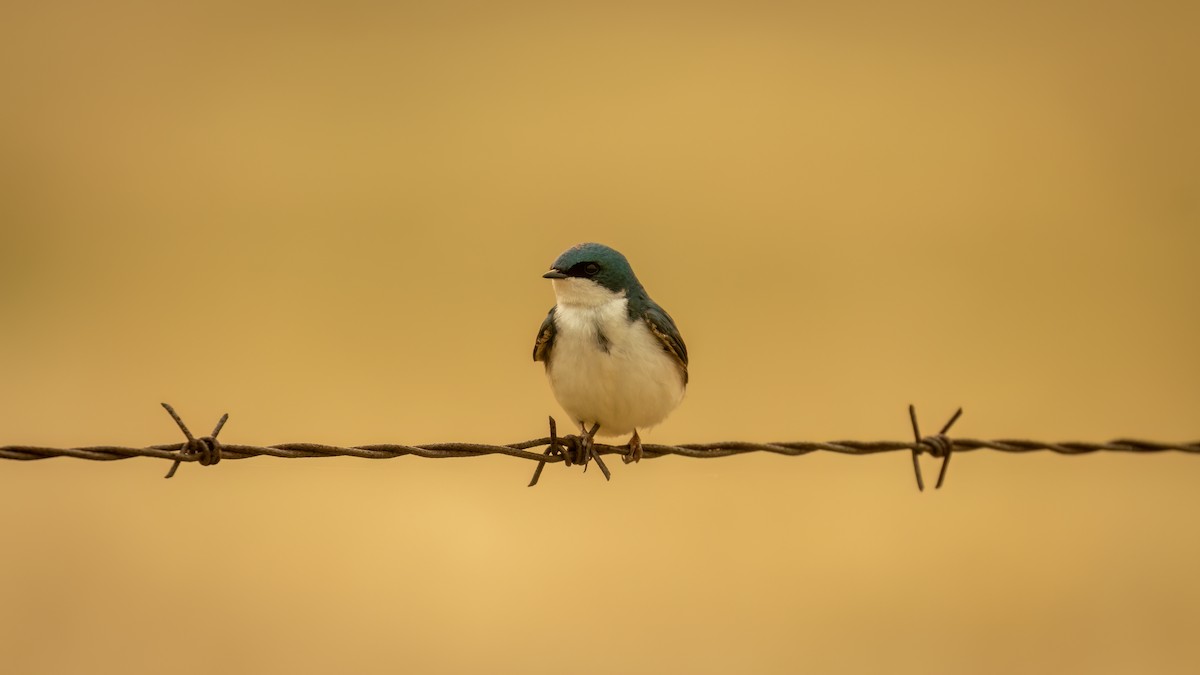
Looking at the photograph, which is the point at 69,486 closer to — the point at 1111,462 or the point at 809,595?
the point at 809,595

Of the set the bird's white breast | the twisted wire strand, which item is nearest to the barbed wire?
the twisted wire strand

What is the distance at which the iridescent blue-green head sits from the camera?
442cm

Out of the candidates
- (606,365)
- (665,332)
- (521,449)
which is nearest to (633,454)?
(606,365)

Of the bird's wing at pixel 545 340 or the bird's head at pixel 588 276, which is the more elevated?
the bird's head at pixel 588 276

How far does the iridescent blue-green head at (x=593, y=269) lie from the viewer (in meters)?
4.42

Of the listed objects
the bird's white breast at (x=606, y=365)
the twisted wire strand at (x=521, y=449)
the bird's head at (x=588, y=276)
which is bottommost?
the twisted wire strand at (x=521, y=449)

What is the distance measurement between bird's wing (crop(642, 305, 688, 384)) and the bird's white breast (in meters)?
0.02

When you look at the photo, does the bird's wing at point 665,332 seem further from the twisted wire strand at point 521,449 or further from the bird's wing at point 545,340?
the twisted wire strand at point 521,449

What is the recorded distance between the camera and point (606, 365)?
14.0 ft

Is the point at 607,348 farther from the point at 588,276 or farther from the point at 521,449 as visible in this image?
the point at 521,449

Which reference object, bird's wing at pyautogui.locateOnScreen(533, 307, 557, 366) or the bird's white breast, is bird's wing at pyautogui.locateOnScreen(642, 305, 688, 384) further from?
bird's wing at pyautogui.locateOnScreen(533, 307, 557, 366)

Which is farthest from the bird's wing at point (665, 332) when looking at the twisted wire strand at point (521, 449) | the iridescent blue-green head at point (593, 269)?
the twisted wire strand at point (521, 449)

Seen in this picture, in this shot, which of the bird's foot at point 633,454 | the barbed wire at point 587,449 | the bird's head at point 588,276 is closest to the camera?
the barbed wire at point 587,449

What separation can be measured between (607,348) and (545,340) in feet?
0.99
